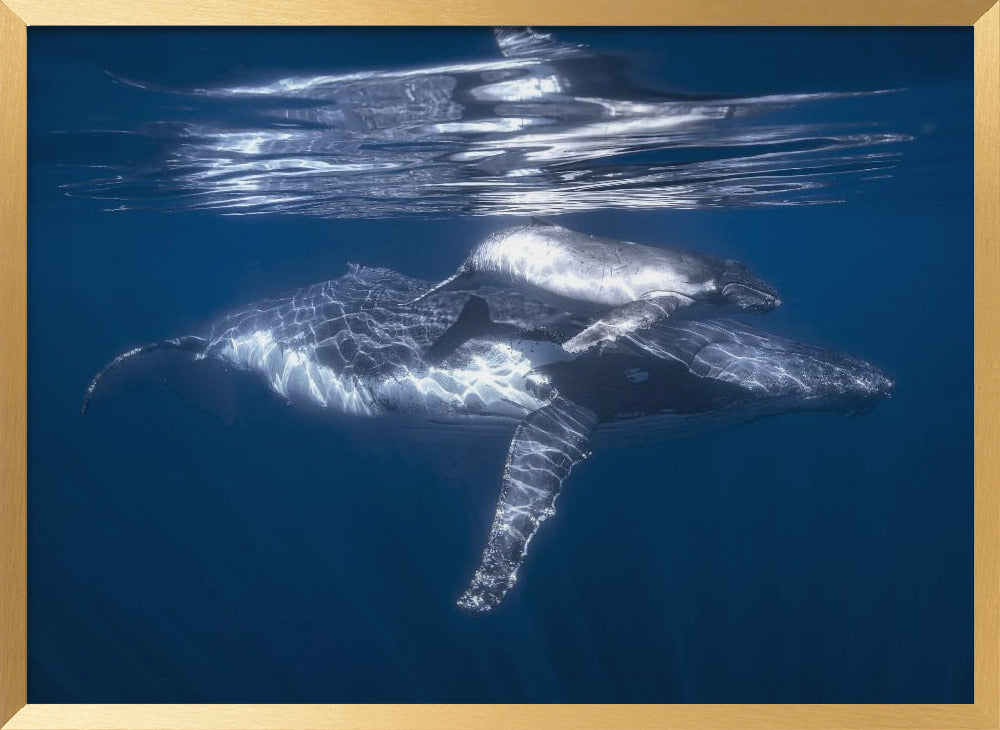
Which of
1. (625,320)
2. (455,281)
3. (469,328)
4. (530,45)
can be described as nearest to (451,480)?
(469,328)

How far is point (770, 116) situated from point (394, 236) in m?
2.48

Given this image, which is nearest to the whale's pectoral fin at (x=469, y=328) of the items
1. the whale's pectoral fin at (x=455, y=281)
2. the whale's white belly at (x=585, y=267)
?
the whale's pectoral fin at (x=455, y=281)

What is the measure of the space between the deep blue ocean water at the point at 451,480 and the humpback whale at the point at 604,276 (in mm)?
116

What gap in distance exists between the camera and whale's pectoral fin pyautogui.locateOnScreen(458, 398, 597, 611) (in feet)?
11.1

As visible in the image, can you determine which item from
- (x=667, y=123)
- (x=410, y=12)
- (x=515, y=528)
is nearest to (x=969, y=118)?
(x=667, y=123)

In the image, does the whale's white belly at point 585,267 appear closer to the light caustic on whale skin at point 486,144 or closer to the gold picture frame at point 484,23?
the light caustic on whale skin at point 486,144

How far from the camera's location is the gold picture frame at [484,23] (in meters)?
3.11

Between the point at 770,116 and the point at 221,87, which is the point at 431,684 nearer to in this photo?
the point at 221,87

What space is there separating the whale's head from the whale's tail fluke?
3.47m

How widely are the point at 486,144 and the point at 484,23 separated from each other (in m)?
0.66

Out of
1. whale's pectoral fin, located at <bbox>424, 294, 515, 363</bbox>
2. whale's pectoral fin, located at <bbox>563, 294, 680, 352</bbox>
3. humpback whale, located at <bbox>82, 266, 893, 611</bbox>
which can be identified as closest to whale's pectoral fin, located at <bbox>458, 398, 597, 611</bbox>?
humpback whale, located at <bbox>82, 266, 893, 611</bbox>

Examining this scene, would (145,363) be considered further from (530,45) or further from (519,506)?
(530,45)

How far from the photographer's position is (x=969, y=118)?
3176mm

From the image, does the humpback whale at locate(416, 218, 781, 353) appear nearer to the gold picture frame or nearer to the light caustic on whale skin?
the light caustic on whale skin
